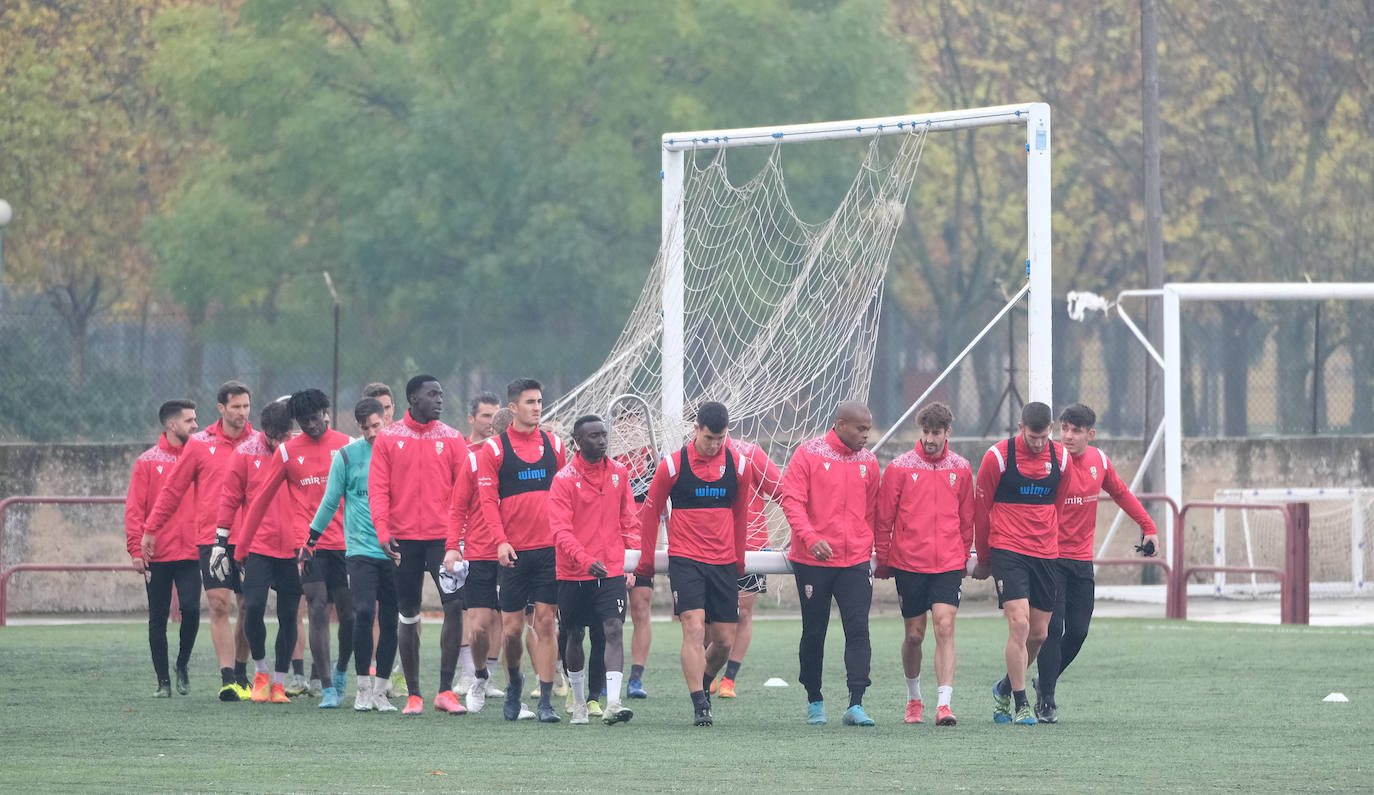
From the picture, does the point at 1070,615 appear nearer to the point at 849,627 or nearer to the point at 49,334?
the point at 849,627

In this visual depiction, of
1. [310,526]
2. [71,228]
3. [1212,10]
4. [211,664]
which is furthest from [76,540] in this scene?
[1212,10]

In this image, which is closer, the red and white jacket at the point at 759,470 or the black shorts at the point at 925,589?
the black shorts at the point at 925,589

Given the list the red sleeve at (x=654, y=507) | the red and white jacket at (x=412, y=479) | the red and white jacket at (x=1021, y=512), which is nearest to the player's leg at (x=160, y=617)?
the red and white jacket at (x=412, y=479)

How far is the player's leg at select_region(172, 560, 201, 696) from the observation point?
12133 millimetres

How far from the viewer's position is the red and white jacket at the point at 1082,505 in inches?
438

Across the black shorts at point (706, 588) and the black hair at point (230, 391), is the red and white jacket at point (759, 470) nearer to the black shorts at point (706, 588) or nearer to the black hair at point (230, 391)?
the black shorts at point (706, 588)

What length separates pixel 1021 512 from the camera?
10.9 m

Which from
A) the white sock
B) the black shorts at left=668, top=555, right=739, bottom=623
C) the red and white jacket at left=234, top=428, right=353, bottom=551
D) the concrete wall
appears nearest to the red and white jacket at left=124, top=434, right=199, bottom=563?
the red and white jacket at left=234, top=428, right=353, bottom=551

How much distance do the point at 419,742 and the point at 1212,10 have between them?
29.9 meters

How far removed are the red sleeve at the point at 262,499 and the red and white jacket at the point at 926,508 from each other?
3551 mm

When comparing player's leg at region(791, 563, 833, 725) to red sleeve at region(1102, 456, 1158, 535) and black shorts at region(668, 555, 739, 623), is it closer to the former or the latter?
black shorts at region(668, 555, 739, 623)

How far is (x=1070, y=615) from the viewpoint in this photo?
11.2 m

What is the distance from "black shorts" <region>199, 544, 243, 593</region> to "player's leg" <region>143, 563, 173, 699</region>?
21 centimetres

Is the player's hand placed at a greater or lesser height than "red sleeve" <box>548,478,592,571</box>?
lesser
